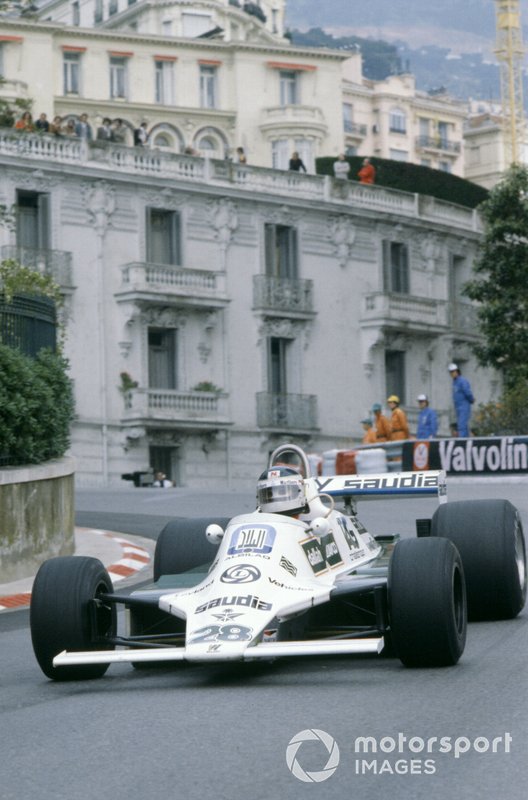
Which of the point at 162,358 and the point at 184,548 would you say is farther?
the point at 162,358

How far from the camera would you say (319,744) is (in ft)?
25.4

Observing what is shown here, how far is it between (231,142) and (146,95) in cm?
396

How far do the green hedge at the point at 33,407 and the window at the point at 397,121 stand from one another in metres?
96.1

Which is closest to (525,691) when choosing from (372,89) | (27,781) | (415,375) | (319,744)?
(319,744)

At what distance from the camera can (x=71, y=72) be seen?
6988 centimetres

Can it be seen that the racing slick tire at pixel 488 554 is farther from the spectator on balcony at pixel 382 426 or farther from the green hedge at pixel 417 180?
the green hedge at pixel 417 180

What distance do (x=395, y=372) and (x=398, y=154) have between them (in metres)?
58.4

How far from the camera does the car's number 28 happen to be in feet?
30.8

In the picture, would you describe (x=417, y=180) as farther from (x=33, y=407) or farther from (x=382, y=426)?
(x=33, y=407)

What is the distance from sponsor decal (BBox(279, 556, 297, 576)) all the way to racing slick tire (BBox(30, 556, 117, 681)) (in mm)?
1103

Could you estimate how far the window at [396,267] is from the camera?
2196 inches

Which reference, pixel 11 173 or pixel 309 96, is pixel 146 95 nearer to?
pixel 309 96

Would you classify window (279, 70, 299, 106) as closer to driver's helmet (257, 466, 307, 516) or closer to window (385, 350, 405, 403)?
window (385, 350, 405, 403)

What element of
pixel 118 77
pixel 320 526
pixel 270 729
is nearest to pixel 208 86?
pixel 118 77
